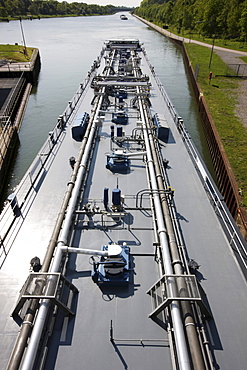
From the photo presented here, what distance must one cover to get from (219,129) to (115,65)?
72.2ft

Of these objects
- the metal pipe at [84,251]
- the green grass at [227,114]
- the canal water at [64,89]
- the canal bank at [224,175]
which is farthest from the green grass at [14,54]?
the metal pipe at [84,251]

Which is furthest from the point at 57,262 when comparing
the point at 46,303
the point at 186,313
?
the point at 186,313

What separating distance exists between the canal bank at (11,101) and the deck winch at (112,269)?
1430 centimetres

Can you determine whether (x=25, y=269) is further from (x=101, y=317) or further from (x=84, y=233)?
(x=101, y=317)

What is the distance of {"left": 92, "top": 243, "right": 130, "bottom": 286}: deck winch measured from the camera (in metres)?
9.00

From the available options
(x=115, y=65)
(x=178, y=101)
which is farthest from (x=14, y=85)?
(x=178, y=101)

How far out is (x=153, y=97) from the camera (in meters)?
27.9

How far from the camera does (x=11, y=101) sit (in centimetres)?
3469

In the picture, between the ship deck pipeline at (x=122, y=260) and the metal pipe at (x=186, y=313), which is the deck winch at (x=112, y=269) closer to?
the ship deck pipeline at (x=122, y=260)

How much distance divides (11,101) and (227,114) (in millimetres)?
27279

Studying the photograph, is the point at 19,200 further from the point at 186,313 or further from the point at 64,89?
the point at 64,89

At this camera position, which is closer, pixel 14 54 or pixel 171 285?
pixel 171 285

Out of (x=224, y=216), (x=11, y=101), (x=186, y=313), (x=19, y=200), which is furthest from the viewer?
(x=11, y=101)

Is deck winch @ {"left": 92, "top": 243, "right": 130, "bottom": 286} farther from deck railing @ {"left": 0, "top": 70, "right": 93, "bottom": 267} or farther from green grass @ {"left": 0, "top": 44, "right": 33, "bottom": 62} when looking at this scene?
green grass @ {"left": 0, "top": 44, "right": 33, "bottom": 62}
